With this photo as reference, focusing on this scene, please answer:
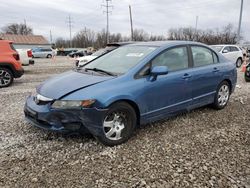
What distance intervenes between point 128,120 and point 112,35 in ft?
254

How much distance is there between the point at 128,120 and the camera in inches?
149

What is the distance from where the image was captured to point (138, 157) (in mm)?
3371

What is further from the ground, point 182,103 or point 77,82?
point 77,82

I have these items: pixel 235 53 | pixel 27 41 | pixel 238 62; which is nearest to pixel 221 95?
pixel 235 53

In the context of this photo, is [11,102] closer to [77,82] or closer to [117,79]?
[77,82]

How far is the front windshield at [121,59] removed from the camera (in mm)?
4098

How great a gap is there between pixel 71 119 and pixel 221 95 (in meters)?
3.60

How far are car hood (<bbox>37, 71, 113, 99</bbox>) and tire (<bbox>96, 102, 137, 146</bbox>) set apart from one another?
0.50 meters

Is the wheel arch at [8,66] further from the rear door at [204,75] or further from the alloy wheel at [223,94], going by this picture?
the alloy wheel at [223,94]

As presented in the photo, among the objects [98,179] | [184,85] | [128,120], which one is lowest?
[98,179]

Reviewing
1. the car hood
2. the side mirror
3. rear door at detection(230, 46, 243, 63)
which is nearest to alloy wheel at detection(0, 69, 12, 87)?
the car hood

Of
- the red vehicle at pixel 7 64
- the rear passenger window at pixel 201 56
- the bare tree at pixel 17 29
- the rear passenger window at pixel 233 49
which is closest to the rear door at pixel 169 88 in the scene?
the rear passenger window at pixel 201 56

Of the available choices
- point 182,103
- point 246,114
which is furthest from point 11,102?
point 246,114

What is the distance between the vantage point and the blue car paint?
11.3 ft
